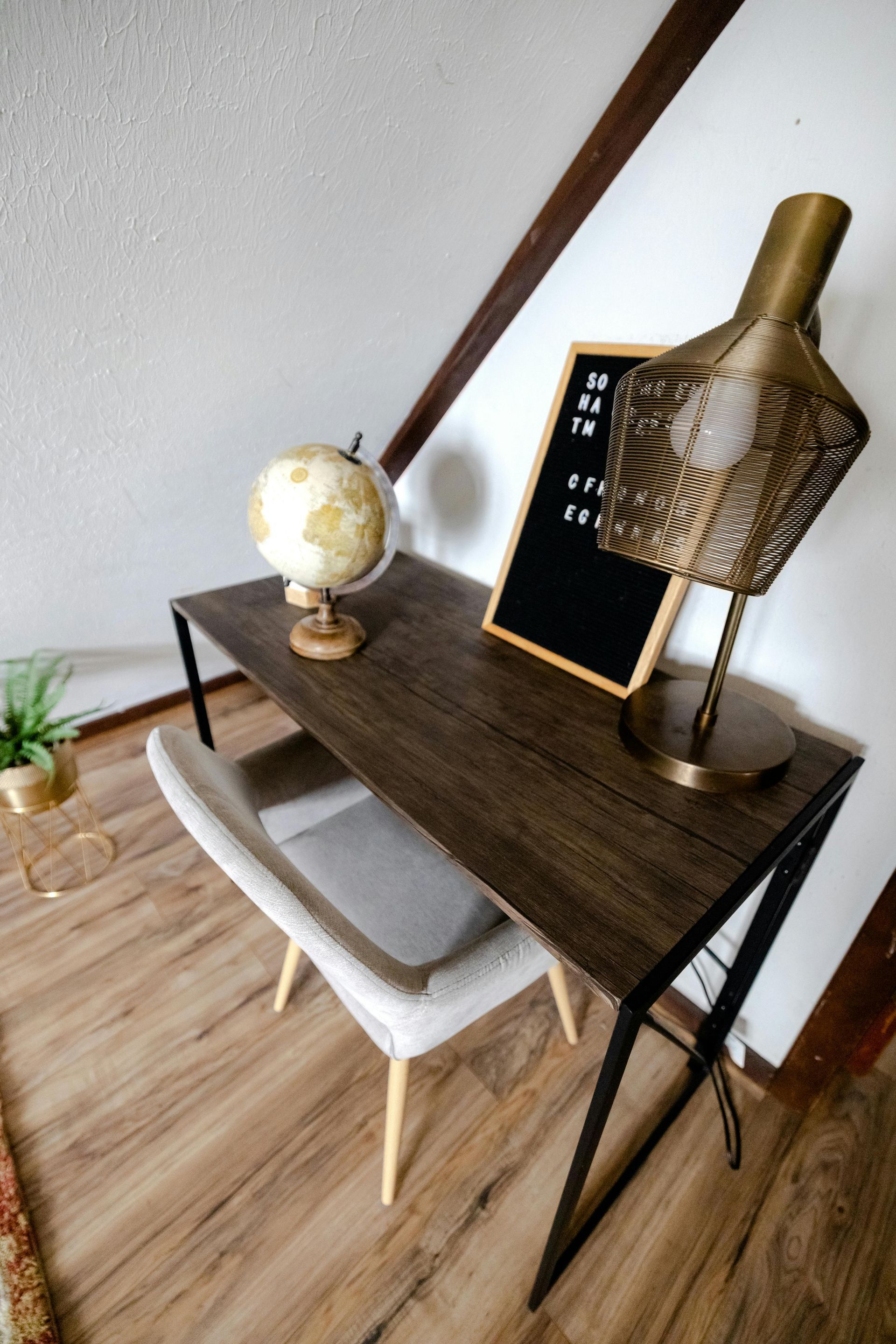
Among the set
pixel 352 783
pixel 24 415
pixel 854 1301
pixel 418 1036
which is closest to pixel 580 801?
pixel 418 1036

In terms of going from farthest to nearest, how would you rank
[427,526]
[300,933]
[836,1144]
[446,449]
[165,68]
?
[427,526] < [446,449] < [836,1144] < [165,68] < [300,933]

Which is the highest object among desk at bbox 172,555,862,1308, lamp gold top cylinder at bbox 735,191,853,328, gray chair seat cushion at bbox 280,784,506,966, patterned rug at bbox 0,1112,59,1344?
lamp gold top cylinder at bbox 735,191,853,328

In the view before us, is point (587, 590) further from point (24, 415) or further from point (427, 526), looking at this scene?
point (24, 415)

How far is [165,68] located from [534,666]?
947 millimetres

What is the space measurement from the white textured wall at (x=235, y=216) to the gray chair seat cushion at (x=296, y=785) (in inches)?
28.9

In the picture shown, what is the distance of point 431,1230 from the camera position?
1016 millimetres

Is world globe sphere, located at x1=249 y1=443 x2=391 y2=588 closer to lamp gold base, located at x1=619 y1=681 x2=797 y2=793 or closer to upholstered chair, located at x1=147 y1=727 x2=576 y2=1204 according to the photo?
upholstered chair, located at x1=147 y1=727 x2=576 y2=1204

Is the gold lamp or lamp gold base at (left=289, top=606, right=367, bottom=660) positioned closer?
the gold lamp

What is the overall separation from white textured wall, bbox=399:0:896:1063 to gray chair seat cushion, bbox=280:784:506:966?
0.56 metres

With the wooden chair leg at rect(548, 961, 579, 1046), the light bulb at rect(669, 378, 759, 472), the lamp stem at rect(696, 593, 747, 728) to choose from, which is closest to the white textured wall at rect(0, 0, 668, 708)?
the light bulb at rect(669, 378, 759, 472)

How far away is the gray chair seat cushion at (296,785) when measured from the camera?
110 cm

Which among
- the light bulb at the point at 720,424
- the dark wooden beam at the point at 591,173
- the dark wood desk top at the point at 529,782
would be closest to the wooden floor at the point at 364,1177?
the dark wood desk top at the point at 529,782

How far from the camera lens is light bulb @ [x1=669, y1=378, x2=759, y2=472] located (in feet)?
1.85

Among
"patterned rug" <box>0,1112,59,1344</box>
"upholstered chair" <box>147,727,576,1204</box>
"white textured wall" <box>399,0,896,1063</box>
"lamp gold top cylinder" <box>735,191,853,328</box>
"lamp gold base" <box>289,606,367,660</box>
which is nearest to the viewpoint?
"lamp gold top cylinder" <box>735,191,853,328</box>
